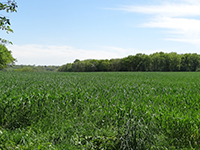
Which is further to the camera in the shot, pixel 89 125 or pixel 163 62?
pixel 163 62

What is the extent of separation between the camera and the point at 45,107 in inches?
308

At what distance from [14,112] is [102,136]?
13.4 ft

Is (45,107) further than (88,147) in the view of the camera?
Yes

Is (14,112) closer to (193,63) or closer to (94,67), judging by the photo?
(193,63)

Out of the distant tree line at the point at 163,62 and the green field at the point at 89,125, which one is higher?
the distant tree line at the point at 163,62

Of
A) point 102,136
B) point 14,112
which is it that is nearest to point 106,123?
point 102,136

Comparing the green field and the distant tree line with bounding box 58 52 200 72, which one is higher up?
the distant tree line with bounding box 58 52 200 72

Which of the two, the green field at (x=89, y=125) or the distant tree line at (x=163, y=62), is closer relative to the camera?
the green field at (x=89, y=125)

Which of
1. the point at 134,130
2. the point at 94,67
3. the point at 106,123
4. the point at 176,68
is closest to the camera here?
the point at 134,130

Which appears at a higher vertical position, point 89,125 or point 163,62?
point 163,62

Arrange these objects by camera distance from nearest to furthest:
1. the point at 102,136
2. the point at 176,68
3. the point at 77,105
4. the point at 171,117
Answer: the point at 102,136 < the point at 171,117 < the point at 77,105 < the point at 176,68

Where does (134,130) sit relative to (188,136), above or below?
above

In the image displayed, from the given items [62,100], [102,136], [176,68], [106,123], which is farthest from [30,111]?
[176,68]

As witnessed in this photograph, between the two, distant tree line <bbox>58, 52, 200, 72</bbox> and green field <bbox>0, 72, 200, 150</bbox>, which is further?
distant tree line <bbox>58, 52, 200, 72</bbox>
